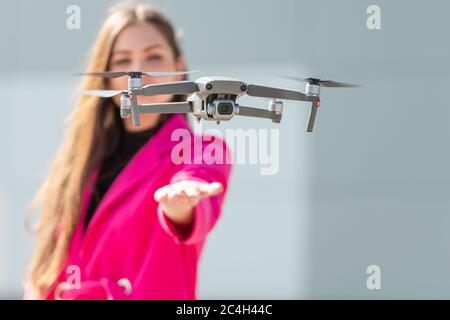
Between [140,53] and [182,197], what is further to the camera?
[140,53]

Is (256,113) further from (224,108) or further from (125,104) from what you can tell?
(125,104)

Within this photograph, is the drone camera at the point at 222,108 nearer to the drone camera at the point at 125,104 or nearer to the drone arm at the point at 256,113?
the drone arm at the point at 256,113

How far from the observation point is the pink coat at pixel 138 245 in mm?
1809

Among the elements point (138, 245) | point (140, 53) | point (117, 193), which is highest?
point (140, 53)

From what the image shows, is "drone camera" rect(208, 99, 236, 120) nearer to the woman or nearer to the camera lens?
the camera lens

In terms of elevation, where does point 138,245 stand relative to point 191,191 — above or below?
below

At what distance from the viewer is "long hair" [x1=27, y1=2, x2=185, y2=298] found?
186cm

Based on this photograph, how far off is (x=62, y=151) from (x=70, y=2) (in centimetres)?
39

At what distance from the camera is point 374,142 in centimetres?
189

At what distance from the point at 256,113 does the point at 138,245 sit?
0.63 metres

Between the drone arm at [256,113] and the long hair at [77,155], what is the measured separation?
1.81 feet

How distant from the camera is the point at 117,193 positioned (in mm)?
1832

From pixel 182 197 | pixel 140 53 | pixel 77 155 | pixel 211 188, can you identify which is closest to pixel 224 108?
pixel 211 188
